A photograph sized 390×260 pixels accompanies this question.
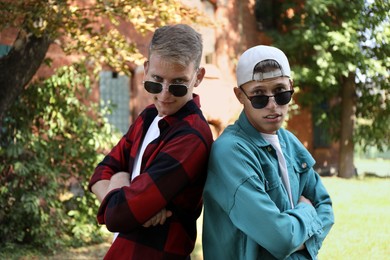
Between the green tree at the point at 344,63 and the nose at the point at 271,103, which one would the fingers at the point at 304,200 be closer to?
the nose at the point at 271,103

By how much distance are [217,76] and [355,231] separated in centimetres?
387

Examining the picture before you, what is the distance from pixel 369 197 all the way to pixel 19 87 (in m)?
7.77

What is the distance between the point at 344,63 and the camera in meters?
14.7

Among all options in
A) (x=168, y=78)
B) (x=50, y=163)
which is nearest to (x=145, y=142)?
(x=168, y=78)

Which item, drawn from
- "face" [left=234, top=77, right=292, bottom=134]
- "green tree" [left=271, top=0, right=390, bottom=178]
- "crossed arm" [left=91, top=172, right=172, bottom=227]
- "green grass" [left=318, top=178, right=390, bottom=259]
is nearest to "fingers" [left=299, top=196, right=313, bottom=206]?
"face" [left=234, top=77, right=292, bottom=134]

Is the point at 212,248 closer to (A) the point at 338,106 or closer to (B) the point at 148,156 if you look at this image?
(B) the point at 148,156

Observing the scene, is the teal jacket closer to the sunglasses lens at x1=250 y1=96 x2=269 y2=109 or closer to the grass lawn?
the sunglasses lens at x1=250 y1=96 x2=269 y2=109

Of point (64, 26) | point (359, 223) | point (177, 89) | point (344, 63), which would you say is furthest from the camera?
point (344, 63)

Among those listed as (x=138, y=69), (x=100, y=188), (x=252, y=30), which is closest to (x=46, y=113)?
(x=138, y=69)

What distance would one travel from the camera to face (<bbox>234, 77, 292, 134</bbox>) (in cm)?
216

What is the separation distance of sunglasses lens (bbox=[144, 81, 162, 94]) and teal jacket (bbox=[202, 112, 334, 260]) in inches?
11.5

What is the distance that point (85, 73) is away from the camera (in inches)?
292

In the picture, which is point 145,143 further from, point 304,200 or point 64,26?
point 64,26

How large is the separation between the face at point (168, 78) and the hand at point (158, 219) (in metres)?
0.39
